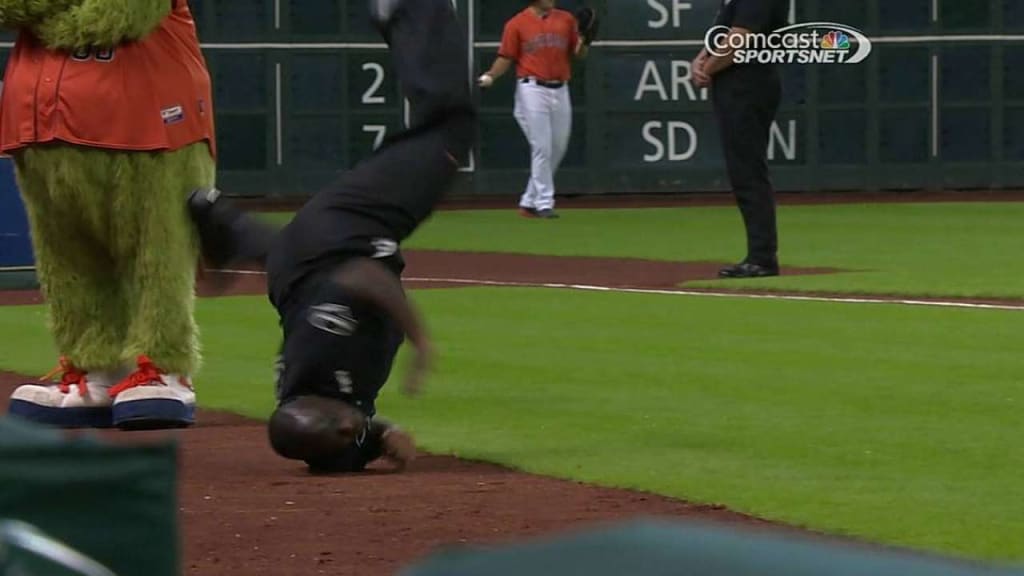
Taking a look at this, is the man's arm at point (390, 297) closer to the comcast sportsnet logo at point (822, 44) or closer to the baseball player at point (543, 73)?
the baseball player at point (543, 73)

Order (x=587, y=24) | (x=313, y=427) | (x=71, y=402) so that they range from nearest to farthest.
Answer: (x=313, y=427)
(x=71, y=402)
(x=587, y=24)

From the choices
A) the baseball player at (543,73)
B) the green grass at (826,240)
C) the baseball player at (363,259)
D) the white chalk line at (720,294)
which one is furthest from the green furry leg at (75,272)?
the baseball player at (543,73)

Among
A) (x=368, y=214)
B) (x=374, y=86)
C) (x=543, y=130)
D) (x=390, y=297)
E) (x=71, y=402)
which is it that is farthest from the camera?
(x=374, y=86)

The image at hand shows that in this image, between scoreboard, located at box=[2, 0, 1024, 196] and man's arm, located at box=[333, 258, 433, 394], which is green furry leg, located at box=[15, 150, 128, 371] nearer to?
man's arm, located at box=[333, 258, 433, 394]

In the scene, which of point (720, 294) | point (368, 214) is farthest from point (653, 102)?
point (368, 214)

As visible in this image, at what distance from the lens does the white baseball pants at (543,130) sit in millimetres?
20562

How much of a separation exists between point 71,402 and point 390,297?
6.12ft

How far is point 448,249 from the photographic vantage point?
17.7 metres

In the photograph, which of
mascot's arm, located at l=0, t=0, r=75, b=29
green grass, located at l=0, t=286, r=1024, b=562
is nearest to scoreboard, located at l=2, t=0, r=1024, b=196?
green grass, located at l=0, t=286, r=1024, b=562

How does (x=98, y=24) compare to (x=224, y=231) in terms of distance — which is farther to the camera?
(x=98, y=24)

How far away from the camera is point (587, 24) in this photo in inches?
825

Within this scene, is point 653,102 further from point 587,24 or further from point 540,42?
point 540,42

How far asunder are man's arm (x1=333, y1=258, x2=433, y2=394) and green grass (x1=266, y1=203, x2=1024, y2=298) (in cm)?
659

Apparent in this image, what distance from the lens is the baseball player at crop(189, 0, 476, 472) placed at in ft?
20.9
